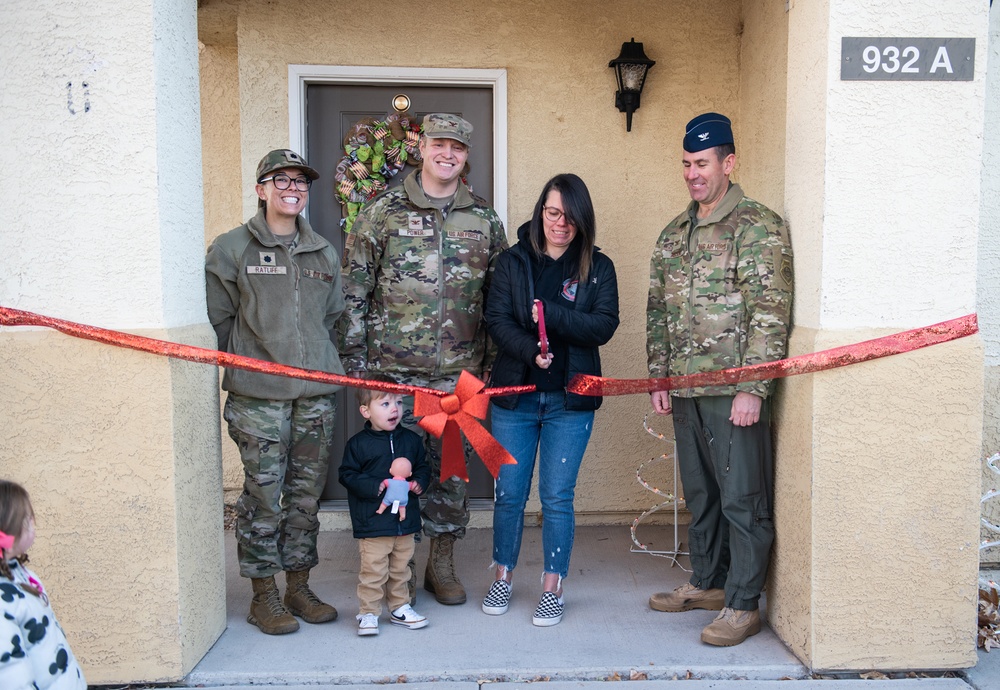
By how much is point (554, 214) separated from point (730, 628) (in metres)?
1.74

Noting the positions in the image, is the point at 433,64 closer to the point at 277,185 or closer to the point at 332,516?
the point at 277,185

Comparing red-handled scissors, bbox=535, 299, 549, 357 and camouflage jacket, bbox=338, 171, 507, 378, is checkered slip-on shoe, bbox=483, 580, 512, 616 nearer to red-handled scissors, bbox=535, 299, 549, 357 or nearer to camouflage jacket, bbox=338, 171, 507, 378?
camouflage jacket, bbox=338, 171, 507, 378

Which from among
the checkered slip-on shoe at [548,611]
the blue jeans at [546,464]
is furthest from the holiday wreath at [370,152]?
the checkered slip-on shoe at [548,611]

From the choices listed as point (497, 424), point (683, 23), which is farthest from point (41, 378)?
point (683, 23)

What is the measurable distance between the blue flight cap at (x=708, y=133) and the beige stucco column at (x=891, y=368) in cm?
35

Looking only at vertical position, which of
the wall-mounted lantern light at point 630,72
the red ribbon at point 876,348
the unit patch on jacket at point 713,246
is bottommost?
the red ribbon at point 876,348

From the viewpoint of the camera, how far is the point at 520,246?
11.6 feet

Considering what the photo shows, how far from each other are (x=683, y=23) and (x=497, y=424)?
98.9 inches

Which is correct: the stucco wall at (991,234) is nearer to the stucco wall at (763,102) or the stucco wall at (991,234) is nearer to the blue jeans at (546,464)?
the stucco wall at (763,102)

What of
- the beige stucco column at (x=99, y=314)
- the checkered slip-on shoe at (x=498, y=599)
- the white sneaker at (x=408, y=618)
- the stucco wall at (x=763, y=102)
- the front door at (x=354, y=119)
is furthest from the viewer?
the front door at (x=354, y=119)

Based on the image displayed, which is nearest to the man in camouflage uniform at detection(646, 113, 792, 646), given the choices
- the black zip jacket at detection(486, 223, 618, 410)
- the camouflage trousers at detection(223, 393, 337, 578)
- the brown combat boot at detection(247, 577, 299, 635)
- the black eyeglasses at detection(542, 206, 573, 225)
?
the black zip jacket at detection(486, 223, 618, 410)

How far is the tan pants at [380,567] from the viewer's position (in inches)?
134

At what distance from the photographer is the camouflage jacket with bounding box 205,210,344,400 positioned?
3359mm

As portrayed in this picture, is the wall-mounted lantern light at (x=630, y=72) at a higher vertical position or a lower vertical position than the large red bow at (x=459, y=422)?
higher
